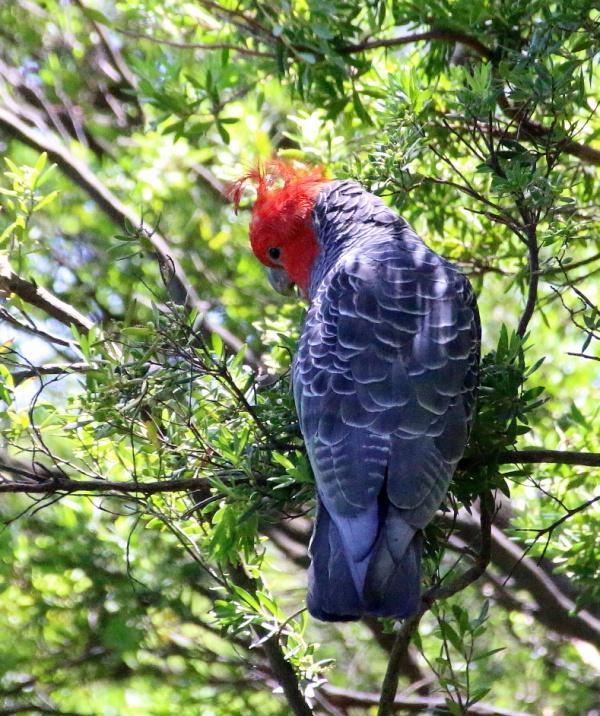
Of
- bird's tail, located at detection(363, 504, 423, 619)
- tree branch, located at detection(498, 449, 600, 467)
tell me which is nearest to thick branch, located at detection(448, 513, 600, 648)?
tree branch, located at detection(498, 449, 600, 467)

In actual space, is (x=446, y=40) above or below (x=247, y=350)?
above

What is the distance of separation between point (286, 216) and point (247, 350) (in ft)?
2.27

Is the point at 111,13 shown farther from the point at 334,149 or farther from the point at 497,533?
the point at 497,533

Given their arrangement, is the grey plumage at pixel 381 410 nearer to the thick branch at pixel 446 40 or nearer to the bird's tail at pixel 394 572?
the bird's tail at pixel 394 572

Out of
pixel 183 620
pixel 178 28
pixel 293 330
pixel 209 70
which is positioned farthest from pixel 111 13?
pixel 183 620

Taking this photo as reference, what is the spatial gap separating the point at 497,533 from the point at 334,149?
1.94m

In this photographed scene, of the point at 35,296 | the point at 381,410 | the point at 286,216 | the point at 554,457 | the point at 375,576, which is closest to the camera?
the point at 375,576

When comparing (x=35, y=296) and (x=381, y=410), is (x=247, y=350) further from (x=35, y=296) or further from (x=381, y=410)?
(x=381, y=410)

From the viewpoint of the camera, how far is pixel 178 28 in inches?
206

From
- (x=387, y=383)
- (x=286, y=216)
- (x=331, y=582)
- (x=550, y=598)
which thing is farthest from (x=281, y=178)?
(x=550, y=598)

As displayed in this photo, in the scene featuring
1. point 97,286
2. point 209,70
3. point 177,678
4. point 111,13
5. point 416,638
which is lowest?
point 416,638

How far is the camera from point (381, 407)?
2920 millimetres

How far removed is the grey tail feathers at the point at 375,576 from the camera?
8.55 feet

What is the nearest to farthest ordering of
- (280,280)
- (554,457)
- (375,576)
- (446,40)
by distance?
(375,576) < (554,457) < (446,40) < (280,280)
